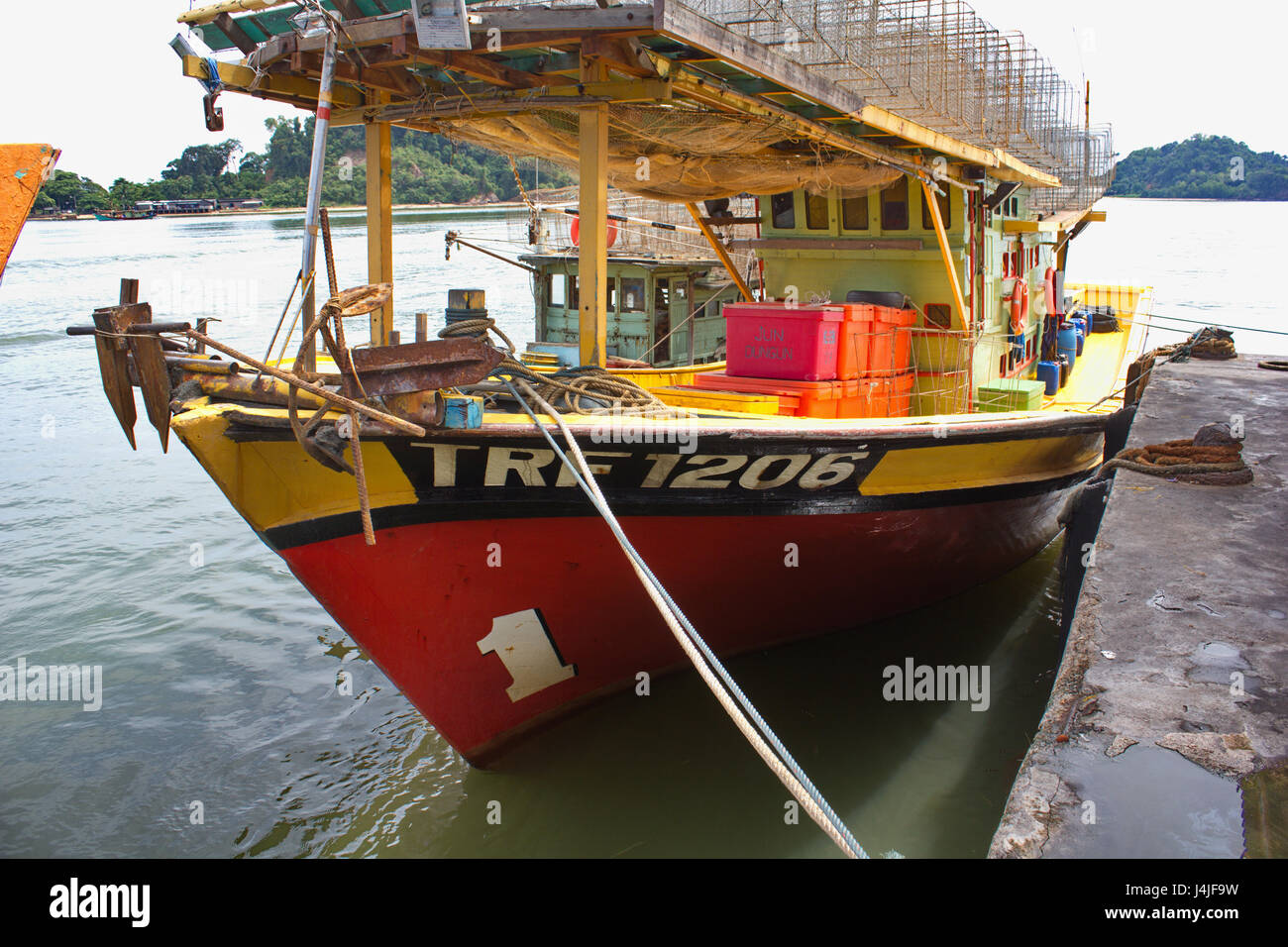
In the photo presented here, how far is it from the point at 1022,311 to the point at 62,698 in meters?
10.3

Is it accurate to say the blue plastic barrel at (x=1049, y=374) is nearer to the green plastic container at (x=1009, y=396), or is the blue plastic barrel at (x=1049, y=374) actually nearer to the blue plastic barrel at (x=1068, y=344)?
the blue plastic barrel at (x=1068, y=344)

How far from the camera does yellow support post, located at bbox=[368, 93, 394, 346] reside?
6980 mm

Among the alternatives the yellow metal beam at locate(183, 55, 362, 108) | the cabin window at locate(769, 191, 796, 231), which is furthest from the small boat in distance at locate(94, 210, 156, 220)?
the yellow metal beam at locate(183, 55, 362, 108)

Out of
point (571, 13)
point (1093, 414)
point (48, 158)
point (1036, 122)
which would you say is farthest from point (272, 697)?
point (1036, 122)

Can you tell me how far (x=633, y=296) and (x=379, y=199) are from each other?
11.1 meters

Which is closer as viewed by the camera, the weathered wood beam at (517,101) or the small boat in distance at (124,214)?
the weathered wood beam at (517,101)

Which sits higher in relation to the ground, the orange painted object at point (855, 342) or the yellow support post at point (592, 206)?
the yellow support post at point (592, 206)

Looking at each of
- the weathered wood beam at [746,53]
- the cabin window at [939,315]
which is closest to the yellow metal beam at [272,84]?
the weathered wood beam at [746,53]

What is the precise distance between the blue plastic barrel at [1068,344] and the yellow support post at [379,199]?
367 inches

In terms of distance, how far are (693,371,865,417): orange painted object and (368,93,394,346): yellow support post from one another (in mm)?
2499

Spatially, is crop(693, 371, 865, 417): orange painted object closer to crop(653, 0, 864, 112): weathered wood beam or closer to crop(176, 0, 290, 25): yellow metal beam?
crop(653, 0, 864, 112): weathered wood beam

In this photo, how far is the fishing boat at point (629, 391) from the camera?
524 cm

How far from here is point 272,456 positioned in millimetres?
5586

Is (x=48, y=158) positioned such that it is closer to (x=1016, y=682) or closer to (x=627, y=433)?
(x=627, y=433)
